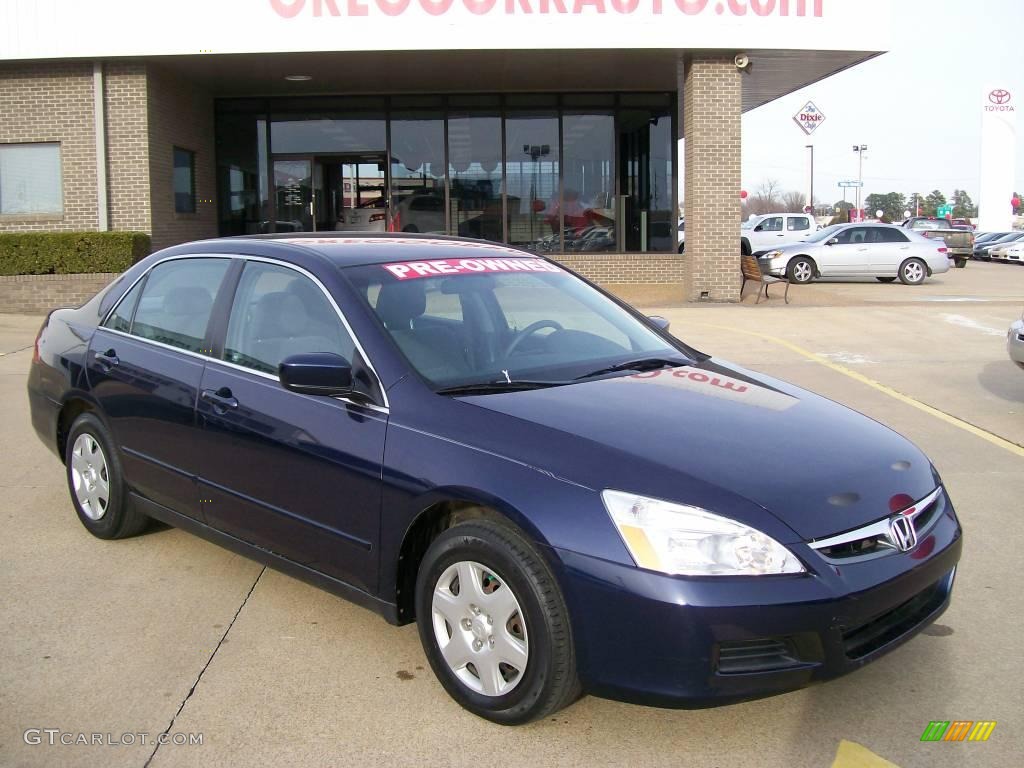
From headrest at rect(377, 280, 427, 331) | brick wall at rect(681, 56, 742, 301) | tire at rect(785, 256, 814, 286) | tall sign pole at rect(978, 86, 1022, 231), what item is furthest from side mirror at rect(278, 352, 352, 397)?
tall sign pole at rect(978, 86, 1022, 231)

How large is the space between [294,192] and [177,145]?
9.60ft

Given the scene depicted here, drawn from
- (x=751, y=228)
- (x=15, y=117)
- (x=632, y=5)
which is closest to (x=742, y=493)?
(x=632, y=5)

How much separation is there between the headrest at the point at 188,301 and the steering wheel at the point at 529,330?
144 cm

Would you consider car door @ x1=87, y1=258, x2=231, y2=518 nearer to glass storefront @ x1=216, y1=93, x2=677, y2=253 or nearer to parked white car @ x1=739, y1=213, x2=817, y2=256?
glass storefront @ x1=216, y1=93, x2=677, y2=253

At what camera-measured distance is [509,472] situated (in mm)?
3312

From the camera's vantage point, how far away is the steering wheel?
429 cm

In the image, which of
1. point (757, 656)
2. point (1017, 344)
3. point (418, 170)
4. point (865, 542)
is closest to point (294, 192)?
point (418, 170)

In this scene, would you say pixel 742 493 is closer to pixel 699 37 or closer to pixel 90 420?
pixel 90 420

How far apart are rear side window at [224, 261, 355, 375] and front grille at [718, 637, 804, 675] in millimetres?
1832

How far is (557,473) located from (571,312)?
5.38 ft

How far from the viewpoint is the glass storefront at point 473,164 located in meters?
20.0

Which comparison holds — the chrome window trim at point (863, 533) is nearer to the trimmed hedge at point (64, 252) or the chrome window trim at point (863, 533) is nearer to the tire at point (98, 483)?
the tire at point (98, 483)

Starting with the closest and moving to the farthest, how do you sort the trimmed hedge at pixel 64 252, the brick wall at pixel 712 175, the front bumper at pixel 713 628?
1. the front bumper at pixel 713 628
2. the trimmed hedge at pixel 64 252
3. the brick wall at pixel 712 175

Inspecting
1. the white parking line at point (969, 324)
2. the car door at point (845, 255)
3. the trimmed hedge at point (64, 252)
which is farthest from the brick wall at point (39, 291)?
the car door at point (845, 255)
